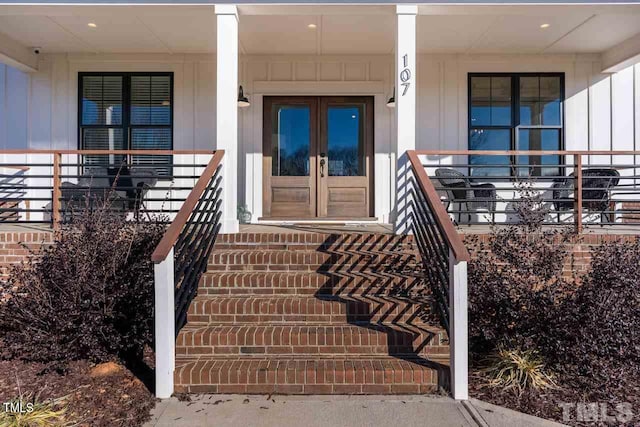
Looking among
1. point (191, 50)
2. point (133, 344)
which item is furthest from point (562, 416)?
point (191, 50)

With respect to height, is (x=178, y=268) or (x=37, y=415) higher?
(x=178, y=268)

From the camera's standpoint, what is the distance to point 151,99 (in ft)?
24.5

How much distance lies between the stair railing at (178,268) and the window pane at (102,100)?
12.3 feet

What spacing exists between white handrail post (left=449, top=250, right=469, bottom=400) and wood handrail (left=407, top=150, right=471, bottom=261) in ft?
0.20

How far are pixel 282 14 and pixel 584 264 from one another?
15.1 ft

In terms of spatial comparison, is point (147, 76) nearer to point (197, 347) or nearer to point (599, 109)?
point (197, 347)

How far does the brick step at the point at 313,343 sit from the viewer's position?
358 centimetres

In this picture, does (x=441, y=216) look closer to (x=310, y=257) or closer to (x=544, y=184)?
(x=310, y=257)

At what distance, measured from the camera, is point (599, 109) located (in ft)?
23.9

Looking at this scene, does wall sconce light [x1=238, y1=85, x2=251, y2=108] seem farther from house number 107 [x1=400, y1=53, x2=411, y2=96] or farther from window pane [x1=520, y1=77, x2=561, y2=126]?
window pane [x1=520, y1=77, x2=561, y2=126]

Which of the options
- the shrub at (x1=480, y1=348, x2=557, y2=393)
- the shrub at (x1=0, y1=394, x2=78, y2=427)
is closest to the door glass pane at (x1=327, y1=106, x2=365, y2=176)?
the shrub at (x1=480, y1=348, x2=557, y2=393)

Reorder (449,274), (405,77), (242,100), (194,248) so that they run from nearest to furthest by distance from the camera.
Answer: (449,274) → (194,248) → (405,77) → (242,100)

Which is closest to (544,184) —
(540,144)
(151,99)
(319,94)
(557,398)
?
(540,144)

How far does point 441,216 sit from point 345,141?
410 cm
